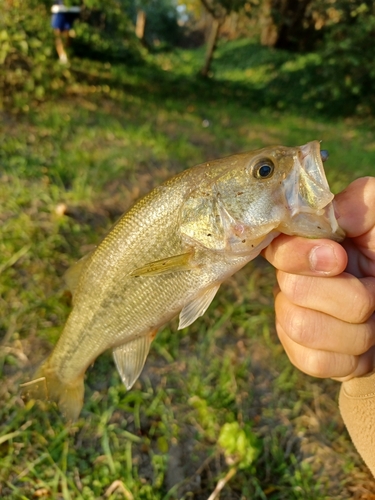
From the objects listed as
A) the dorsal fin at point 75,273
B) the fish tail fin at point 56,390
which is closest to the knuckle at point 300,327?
the dorsal fin at point 75,273

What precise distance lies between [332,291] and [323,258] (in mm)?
198

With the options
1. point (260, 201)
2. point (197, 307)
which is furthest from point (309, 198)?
point (197, 307)

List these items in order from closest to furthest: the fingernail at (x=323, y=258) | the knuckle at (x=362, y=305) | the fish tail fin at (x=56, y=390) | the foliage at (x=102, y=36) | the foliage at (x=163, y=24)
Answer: the fingernail at (x=323, y=258) → the knuckle at (x=362, y=305) → the fish tail fin at (x=56, y=390) → the foliage at (x=102, y=36) → the foliage at (x=163, y=24)

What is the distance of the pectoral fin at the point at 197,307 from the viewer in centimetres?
172

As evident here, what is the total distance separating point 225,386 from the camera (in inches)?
110

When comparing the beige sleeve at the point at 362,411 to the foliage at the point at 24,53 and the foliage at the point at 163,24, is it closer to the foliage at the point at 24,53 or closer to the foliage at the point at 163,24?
the foliage at the point at 24,53

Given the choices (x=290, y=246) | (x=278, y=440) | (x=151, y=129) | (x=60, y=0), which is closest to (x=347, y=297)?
(x=290, y=246)

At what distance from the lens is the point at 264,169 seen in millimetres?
1535

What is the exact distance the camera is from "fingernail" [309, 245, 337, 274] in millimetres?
1497

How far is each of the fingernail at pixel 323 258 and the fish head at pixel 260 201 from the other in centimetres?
5

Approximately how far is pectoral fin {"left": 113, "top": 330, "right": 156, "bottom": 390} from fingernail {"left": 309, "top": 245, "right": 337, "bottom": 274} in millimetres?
788

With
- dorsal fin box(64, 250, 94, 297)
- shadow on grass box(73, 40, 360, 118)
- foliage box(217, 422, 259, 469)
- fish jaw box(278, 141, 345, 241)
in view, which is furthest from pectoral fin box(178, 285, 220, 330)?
shadow on grass box(73, 40, 360, 118)

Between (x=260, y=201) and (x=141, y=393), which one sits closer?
(x=260, y=201)

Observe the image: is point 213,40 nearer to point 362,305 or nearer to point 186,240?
point 186,240
